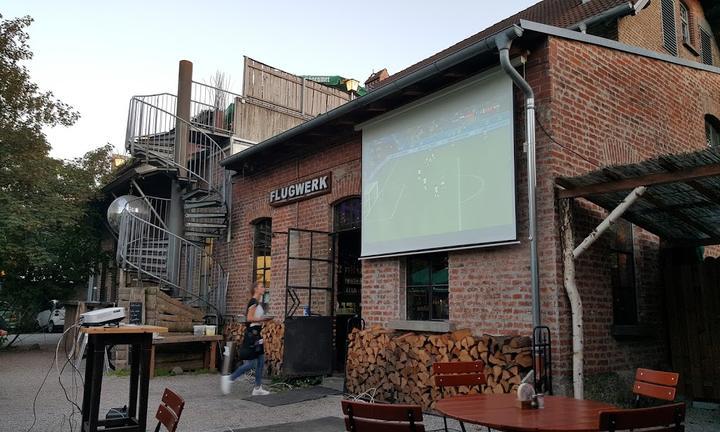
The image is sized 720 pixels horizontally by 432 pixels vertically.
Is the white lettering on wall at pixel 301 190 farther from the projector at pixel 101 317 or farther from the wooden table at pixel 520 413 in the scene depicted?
the wooden table at pixel 520 413

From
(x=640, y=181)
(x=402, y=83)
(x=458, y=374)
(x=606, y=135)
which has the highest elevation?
(x=402, y=83)

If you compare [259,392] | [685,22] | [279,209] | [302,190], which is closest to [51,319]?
[279,209]

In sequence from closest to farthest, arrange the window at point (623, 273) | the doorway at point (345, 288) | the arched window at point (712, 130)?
the window at point (623, 273) < the arched window at point (712, 130) < the doorway at point (345, 288)

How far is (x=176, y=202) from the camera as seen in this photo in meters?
13.4

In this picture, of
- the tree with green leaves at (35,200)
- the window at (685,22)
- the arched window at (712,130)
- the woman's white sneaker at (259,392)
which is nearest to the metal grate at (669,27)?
the window at (685,22)

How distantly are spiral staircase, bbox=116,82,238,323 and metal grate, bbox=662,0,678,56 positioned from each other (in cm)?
954

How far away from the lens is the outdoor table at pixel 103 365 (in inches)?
176

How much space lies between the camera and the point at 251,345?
876 centimetres

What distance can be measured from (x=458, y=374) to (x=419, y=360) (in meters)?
2.26

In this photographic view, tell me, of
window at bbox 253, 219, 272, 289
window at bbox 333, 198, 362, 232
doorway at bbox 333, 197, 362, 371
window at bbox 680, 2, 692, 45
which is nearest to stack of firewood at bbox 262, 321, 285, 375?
doorway at bbox 333, 197, 362, 371

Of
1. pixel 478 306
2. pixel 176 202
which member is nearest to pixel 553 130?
pixel 478 306

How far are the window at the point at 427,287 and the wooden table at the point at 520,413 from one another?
325cm

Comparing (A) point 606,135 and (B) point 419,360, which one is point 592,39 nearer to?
(A) point 606,135

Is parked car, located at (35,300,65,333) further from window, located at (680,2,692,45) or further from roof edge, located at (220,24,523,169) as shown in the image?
window, located at (680,2,692,45)
